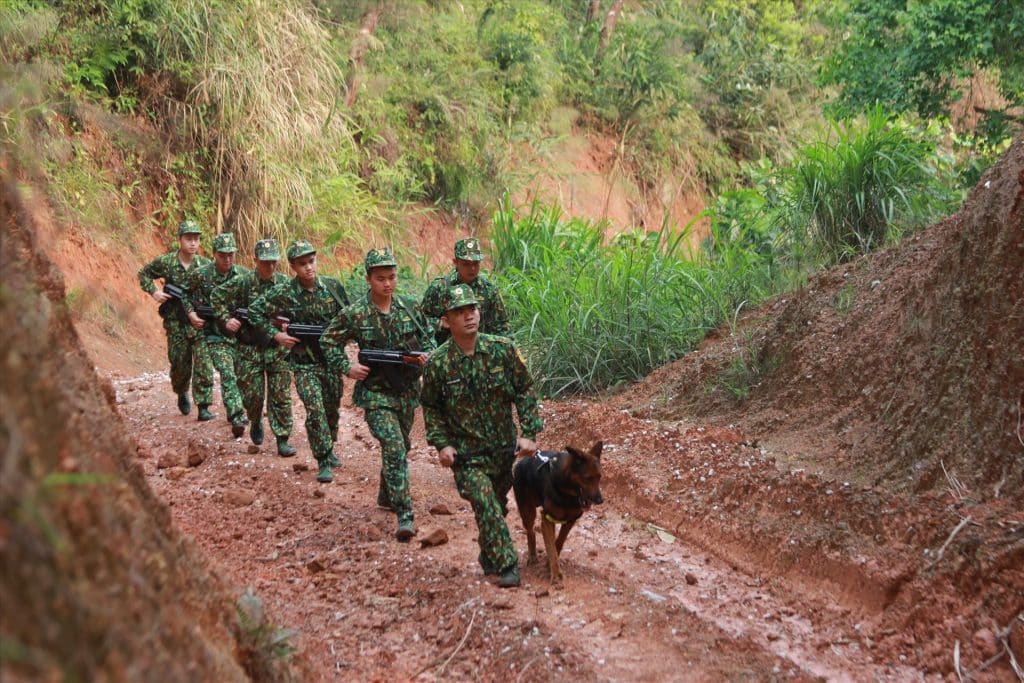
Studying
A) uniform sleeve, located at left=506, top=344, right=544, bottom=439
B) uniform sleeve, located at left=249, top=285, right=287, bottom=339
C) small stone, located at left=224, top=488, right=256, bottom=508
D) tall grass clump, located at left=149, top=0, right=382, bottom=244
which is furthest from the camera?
tall grass clump, located at left=149, top=0, right=382, bottom=244

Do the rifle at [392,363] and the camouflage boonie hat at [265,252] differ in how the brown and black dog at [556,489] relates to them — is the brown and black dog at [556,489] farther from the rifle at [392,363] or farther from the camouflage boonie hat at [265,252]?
the camouflage boonie hat at [265,252]

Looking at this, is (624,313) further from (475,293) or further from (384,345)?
(384,345)

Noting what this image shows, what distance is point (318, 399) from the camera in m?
8.74

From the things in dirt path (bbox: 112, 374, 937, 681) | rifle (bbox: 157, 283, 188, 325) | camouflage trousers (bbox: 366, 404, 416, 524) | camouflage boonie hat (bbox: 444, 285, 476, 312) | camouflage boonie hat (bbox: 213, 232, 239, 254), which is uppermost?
camouflage boonie hat (bbox: 213, 232, 239, 254)

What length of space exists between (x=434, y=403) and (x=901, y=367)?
145 inches

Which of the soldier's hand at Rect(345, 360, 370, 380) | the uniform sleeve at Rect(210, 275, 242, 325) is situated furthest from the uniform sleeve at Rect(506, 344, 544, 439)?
the uniform sleeve at Rect(210, 275, 242, 325)

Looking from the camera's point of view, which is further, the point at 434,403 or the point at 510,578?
the point at 434,403

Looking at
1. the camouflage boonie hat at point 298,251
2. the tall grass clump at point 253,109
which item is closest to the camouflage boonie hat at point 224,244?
the camouflage boonie hat at point 298,251

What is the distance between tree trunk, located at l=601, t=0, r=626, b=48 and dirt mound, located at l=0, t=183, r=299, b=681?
23780 millimetres

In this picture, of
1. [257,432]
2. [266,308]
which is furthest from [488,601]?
[257,432]

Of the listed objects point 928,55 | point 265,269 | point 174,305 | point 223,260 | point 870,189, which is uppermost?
point 928,55

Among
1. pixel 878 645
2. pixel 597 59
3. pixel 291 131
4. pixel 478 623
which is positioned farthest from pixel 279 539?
pixel 597 59

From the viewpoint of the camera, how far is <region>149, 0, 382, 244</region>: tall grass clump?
17484mm

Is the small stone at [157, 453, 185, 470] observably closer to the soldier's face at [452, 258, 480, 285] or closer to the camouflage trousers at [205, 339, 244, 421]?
the camouflage trousers at [205, 339, 244, 421]
